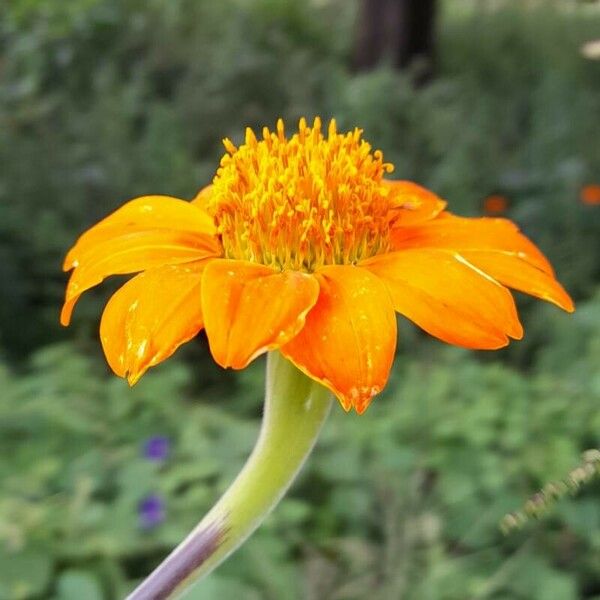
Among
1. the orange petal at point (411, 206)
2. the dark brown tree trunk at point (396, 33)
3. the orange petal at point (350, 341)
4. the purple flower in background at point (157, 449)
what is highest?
the orange petal at point (350, 341)

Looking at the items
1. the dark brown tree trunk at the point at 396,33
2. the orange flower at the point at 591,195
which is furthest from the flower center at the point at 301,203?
the dark brown tree trunk at the point at 396,33

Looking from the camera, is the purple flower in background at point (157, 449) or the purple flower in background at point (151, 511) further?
the purple flower in background at point (157, 449)

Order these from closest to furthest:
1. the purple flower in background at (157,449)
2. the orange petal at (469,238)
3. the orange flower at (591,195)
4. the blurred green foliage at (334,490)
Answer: the orange petal at (469,238) < the blurred green foliage at (334,490) < the purple flower in background at (157,449) < the orange flower at (591,195)

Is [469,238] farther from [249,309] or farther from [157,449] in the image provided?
[157,449]

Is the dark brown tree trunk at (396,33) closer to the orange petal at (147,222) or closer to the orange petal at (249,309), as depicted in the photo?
the orange petal at (147,222)

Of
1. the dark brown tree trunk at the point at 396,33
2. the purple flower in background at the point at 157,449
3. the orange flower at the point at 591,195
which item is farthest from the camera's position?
the dark brown tree trunk at the point at 396,33

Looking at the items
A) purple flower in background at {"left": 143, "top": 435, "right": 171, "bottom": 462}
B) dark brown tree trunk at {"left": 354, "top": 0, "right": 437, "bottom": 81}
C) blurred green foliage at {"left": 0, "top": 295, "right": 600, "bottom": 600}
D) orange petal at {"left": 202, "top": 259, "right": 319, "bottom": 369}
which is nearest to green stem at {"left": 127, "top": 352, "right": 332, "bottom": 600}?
orange petal at {"left": 202, "top": 259, "right": 319, "bottom": 369}
